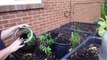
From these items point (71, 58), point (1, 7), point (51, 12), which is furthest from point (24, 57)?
point (51, 12)

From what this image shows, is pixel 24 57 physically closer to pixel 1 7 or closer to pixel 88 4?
pixel 1 7

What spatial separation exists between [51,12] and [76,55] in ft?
6.63

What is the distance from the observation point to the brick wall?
10.6 ft

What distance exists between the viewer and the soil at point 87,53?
257cm

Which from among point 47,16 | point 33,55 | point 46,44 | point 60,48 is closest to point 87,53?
point 60,48

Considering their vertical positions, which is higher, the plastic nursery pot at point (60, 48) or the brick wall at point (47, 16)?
the brick wall at point (47, 16)

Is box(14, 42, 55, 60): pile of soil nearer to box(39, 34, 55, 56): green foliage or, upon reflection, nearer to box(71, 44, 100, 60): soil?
box(39, 34, 55, 56): green foliage

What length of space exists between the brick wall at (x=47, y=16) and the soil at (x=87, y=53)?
130cm

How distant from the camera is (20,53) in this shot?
2.76 meters

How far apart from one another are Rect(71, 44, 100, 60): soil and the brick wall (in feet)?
4.27

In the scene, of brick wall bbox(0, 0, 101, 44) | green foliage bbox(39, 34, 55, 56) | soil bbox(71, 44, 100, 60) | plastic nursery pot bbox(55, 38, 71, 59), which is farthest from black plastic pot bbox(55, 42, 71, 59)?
brick wall bbox(0, 0, 101, 44)

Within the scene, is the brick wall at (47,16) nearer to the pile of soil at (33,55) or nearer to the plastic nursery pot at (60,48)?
the pile of soil at (33,55)

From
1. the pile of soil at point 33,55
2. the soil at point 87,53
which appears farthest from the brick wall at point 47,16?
the soil at point 87,53

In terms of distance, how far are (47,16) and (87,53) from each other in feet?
5.94
